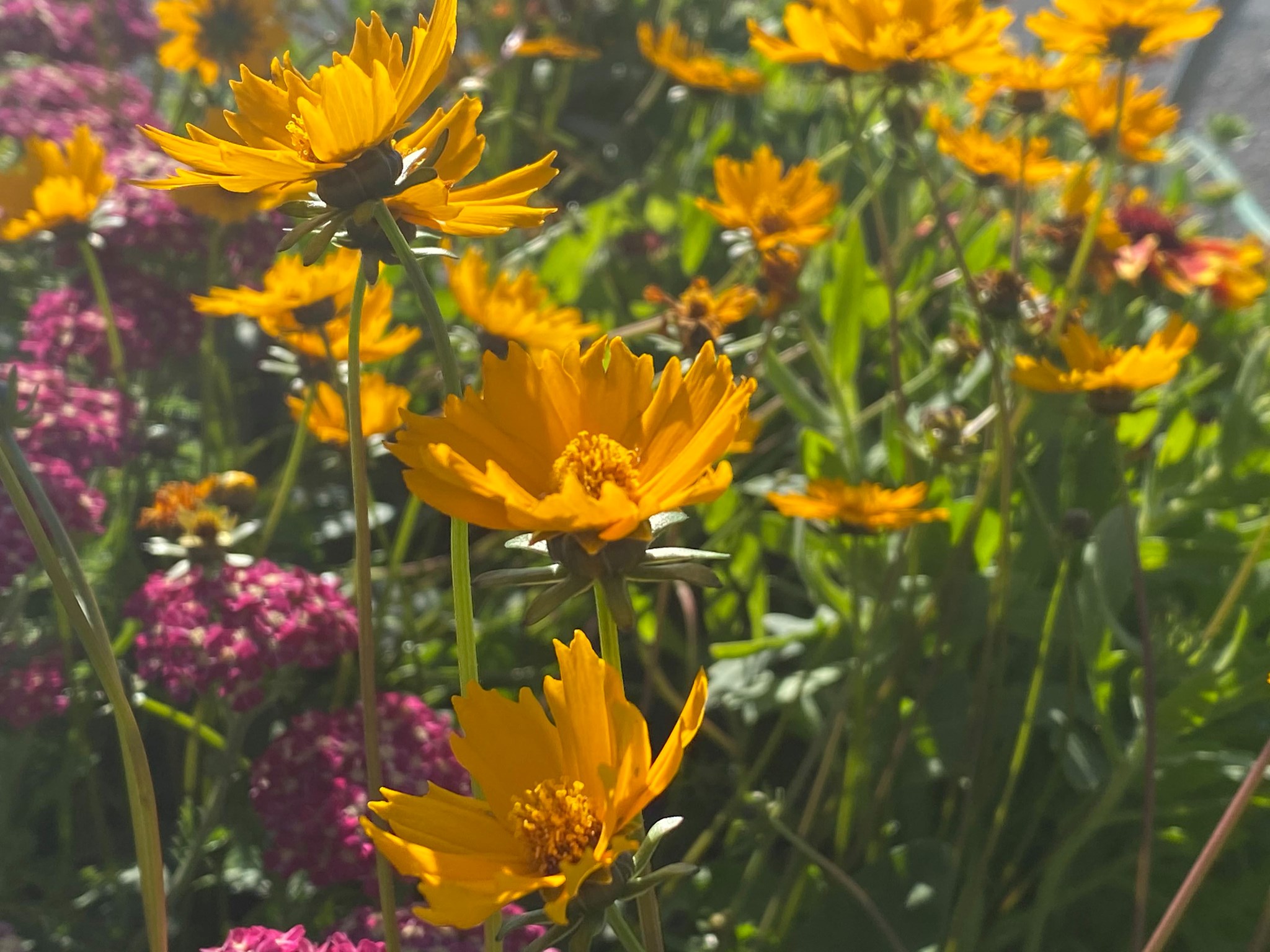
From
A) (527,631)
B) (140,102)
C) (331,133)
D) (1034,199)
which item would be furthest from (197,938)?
(1034,199)

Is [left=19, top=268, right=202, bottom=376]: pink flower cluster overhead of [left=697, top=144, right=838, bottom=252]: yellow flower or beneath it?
overhead

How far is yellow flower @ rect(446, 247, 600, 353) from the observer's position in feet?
2.83

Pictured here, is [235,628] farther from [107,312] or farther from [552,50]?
[552,50]

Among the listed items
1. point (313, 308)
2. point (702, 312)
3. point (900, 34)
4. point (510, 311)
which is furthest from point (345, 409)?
point (900, 34)

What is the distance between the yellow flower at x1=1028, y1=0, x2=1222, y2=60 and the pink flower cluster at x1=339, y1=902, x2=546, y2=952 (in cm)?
74

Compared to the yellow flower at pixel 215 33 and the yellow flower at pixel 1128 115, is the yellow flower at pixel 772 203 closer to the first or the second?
the yellow flower at pixel 1128 115

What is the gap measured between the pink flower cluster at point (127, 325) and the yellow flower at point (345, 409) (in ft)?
0.73

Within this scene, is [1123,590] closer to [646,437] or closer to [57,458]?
[646,437]

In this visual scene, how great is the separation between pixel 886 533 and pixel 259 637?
21.4 inches

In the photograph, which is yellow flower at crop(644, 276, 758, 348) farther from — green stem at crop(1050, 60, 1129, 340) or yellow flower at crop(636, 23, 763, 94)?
yellow flower at crop(636, 23, 763, 94)

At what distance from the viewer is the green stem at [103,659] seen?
14.0 inches

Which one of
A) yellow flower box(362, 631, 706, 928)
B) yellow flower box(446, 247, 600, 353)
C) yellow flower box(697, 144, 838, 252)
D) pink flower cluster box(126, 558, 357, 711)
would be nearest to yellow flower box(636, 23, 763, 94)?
yellow flower box(697, 144, 838, 252)

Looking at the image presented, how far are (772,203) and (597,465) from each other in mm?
604

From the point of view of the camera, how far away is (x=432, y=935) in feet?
1.91
